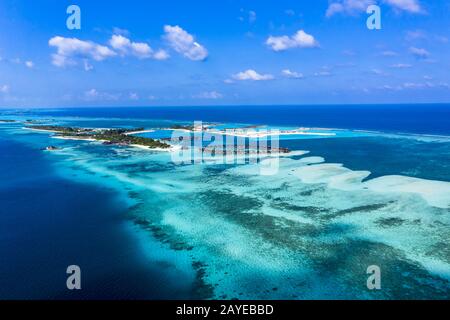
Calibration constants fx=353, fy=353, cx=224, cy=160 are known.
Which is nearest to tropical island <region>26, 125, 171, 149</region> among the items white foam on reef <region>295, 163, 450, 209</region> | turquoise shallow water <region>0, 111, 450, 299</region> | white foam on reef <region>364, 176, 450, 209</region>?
turquoise shallow water <region>0, 111, 450, 299</region>

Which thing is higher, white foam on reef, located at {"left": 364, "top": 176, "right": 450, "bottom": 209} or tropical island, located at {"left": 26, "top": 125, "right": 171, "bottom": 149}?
tropical island, located at {"left": 26, "top": 125, "right": 171, "bottom": 149}

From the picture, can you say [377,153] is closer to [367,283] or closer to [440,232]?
[440,232]

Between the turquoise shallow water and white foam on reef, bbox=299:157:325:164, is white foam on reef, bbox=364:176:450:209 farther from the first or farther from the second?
white foam on reef, bbox=299:157:325:164

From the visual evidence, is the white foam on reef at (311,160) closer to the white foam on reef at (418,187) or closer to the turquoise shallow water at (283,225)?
the turquoise shallow water at (283,225)

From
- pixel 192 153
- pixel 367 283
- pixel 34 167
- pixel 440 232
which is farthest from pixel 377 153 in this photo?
pixel 34 167

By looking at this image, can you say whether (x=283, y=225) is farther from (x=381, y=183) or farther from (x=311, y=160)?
(x=311, y=160)

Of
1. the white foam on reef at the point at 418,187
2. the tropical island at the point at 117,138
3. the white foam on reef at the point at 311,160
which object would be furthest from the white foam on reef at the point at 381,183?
the tropical island at the point at 117,138

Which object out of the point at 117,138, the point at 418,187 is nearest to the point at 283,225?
the point at 418,187
